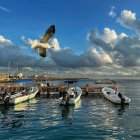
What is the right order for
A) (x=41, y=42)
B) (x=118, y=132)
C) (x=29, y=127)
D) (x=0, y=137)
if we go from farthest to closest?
(x=29, y=127) < (x=118, y=132) < (x=0, y=137) < (x=41, y=42)

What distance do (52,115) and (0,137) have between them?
42.5ft

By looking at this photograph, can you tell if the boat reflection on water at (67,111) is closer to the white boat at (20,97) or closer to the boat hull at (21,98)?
the boat hull at (21,98)

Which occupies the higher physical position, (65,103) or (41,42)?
(41,42)

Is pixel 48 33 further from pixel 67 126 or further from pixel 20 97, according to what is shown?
pixel 20 97

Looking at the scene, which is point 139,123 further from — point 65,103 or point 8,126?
point 65,103

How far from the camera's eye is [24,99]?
55.8 m

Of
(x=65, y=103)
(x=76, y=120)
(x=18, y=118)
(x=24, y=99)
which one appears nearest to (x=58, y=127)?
(x=76, y=120)

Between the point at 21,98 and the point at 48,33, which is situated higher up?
the point at 48,33

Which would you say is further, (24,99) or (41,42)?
(24,99)

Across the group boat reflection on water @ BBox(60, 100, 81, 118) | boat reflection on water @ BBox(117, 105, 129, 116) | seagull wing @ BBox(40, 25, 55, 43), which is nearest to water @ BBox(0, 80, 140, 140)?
boat reflection on water @ BBox(60, 100, 81, 118)

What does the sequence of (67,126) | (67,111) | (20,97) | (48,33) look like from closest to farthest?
1. (48,33)
2. (67,126)
3. (67,111)
4. (20,97)

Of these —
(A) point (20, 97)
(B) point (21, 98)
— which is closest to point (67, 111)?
(A) point (20, 97)


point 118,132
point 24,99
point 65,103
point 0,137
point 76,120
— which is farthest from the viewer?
point 24,99

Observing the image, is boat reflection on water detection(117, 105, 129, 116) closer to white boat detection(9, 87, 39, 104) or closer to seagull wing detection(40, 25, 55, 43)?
white boat detection(9, 87, 39, 104)
